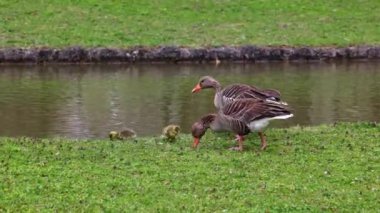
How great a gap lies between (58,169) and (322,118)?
9.10 m

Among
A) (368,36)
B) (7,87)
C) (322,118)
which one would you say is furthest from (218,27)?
(322,118)

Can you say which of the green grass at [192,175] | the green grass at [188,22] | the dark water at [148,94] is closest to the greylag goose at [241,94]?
the green grass at [192,175]

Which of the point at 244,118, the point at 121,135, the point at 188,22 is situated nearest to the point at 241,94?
the point at 244,118

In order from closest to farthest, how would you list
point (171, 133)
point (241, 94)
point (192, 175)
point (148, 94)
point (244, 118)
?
1. point (192, 175)
2. point (244, 118)
3. point (171, 133)
4. point (241, 94)
5. point (148, 94)

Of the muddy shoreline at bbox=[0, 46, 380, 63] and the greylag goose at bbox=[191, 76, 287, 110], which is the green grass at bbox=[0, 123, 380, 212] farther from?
the muddy shoreline at bbox=[0, 46, 380, 63]

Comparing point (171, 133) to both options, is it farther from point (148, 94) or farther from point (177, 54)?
point (177, 54)

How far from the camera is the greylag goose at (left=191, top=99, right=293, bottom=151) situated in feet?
41.4

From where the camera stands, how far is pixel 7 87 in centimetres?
2442

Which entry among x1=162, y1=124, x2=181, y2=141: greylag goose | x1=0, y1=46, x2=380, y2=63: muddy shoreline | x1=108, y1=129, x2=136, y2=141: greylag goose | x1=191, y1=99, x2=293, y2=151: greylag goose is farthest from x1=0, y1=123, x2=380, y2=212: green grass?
x1=0, y1=46, x2=380, y2=63: muddy shoreline

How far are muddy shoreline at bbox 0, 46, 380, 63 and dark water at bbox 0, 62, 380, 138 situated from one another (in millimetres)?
723

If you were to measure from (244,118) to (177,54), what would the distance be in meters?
17.9

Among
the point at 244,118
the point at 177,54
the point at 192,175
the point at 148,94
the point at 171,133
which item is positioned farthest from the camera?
the point at 177,54

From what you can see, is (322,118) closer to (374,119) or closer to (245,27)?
(374,119)

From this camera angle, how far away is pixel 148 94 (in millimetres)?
23391
